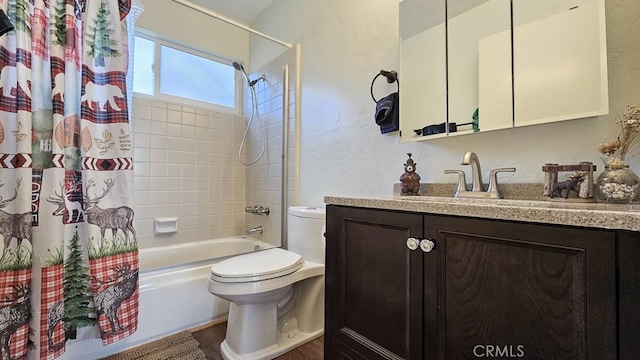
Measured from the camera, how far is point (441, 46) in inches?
49.8

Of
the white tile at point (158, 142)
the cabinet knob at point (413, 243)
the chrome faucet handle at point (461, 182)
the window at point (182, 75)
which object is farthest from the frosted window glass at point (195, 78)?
the cabinet knob at point (413, 243)

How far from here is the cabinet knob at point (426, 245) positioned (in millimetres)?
735

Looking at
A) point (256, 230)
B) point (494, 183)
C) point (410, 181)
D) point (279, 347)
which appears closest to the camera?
point (494, 183)

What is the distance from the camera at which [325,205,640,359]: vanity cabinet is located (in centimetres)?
51

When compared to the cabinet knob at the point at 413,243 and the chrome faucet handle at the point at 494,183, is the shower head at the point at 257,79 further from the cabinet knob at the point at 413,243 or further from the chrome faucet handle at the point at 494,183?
the cabinet knob at the point at 413,243

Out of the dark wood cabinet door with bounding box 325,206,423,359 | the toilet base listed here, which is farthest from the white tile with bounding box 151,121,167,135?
the dark wood cabinet door with bounding box 325,206,423,359

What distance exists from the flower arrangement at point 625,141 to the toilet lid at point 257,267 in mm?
1291

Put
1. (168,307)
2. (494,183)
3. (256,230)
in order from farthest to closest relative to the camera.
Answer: (256,230) → (168,307) → (494,183)

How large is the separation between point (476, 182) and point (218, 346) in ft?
5.12

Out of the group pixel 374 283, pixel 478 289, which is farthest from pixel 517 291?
pixel 374 283

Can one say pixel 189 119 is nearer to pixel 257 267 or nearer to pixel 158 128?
pixel 158 128

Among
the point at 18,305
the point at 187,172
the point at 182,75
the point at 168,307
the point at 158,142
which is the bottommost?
the point at 168,307

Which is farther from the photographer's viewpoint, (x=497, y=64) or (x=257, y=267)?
(x=257, y=267)

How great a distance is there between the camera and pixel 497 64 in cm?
109
